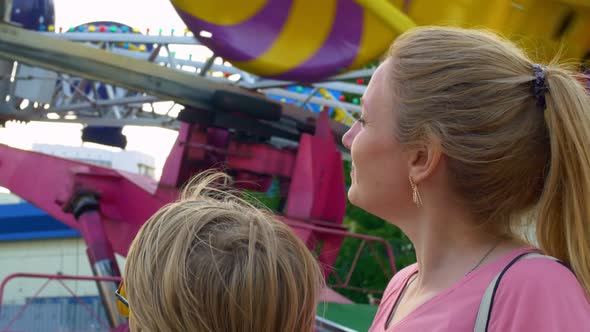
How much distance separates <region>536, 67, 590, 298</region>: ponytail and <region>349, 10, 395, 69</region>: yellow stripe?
2.89 metres

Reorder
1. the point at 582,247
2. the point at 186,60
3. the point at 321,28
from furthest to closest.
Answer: the point at 186,60 → the point at 321,28 → the point at 582,247

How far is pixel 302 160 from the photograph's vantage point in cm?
669

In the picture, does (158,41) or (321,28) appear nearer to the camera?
(321,28)

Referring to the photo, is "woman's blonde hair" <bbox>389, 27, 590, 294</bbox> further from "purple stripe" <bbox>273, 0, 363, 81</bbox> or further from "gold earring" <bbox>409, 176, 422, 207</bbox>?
"purple stripe" <bbox>273, 0, 363, 81</bbox>

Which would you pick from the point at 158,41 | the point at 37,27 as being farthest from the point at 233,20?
the point at 37,27

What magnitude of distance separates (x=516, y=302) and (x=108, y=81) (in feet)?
17.4

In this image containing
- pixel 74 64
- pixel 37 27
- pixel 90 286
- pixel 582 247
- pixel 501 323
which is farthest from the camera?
pixel 90 286

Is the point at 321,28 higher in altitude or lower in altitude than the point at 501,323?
higher

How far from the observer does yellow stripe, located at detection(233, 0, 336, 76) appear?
472cm

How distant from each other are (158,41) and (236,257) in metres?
7.26

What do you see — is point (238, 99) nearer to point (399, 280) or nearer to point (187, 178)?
point (187, 178)

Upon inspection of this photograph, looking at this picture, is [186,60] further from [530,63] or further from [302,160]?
[530,63]

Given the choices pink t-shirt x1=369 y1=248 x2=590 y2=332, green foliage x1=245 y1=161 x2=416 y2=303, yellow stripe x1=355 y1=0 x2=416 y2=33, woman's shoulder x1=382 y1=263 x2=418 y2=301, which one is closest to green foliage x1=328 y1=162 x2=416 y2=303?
green foliage x1=245 y1=161 x2=416 y2=303

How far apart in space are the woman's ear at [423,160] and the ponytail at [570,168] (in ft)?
0.57
